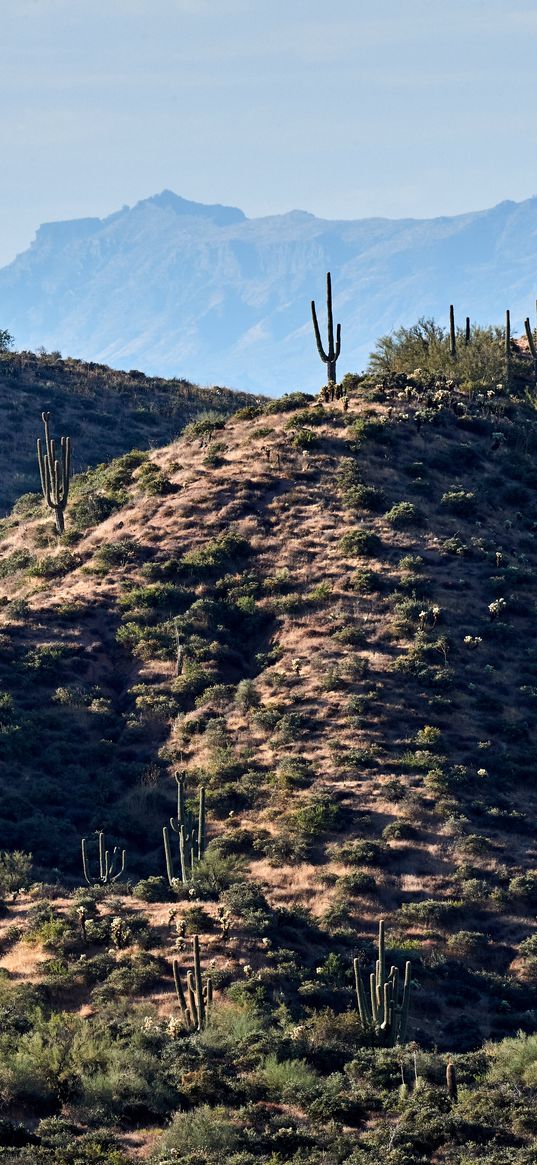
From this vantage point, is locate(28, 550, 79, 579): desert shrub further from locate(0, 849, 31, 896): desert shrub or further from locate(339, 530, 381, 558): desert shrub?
locate(0, 849, 31, 896): desert shrub

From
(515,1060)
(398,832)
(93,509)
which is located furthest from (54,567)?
(515,1060)

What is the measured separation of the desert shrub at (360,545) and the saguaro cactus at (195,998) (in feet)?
65.8

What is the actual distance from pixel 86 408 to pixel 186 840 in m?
48.6

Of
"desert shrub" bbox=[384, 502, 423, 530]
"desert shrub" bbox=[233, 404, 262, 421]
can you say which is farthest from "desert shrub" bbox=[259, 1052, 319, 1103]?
"desert shrub" bbox=[233, 404, 262, 421]

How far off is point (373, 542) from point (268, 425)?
1042cm

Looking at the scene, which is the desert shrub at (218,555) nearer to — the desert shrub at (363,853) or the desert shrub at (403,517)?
the desert shrub at (403,517)

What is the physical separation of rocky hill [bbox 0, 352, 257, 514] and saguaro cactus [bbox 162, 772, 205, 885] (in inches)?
1377

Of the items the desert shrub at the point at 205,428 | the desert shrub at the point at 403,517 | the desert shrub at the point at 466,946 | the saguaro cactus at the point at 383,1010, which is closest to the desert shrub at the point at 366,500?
the desert shrub at the point at 403,517

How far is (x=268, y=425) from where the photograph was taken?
54562mm

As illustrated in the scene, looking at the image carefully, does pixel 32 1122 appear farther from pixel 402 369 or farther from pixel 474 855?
pixel 402 369

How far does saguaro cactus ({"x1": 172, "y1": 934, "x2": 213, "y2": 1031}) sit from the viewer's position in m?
26.7

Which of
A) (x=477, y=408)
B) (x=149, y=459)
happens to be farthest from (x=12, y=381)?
(x=477, y=408)

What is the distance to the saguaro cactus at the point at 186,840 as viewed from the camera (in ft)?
108

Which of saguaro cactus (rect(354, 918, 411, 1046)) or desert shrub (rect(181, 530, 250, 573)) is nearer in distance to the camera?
saguaro cactus (rect(354, 918, 411, 1046))
